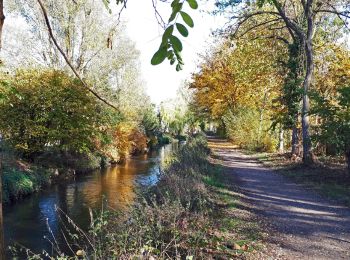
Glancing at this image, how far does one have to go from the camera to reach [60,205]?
569 inches

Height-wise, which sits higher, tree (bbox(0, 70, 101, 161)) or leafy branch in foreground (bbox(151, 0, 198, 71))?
tree (bbox(0, 70, 101, 161))

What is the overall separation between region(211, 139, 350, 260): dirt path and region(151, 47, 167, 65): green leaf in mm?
5446

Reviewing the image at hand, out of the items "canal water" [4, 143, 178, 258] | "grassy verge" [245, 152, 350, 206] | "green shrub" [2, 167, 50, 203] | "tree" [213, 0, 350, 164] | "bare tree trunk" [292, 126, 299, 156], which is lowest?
"canal water" [4, 143, 178, 258]

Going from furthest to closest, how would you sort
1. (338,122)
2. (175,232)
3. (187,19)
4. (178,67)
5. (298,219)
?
(338,122) → (298,219) → (175,232) → (178,67) → (187,19)

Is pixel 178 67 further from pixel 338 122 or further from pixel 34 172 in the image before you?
pixel 34 172

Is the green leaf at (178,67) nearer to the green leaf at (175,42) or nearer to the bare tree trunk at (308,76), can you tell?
the green leaf at (175,42)

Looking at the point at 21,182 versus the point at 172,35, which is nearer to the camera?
the point at 172,35

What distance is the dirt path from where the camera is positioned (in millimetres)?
6367

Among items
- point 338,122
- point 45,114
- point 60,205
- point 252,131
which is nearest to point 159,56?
point 338,122

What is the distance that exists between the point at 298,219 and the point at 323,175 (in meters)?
5.44

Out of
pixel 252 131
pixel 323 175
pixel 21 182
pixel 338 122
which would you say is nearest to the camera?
pixel 338 122

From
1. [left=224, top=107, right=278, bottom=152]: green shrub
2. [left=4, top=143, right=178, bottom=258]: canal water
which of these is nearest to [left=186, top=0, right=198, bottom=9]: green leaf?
[left=4, top=143, right=178, bottom=258]: canal water

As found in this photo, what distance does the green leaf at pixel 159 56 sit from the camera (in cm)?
135

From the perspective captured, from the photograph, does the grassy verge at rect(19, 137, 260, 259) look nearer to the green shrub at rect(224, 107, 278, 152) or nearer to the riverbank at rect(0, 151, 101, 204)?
the riverbank at rect(0, 151, 101, 204)
